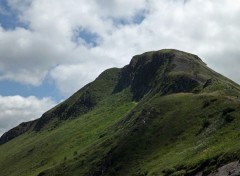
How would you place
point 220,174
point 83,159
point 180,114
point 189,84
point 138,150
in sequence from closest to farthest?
point 220,174 → point 138,150 → point 180,114 → point 83,159 → point 189,84

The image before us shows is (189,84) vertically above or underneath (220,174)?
above

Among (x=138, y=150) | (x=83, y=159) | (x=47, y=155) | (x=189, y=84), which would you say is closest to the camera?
(x=138, y=150)

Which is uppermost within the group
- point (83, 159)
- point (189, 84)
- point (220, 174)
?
point (189, 84)

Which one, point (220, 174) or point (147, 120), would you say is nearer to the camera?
point (220, 174)

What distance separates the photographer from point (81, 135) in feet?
643

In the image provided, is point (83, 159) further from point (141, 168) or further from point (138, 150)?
point (141, 168)

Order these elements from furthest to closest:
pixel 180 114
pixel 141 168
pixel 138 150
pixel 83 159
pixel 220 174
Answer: pixel 83 159
pixel 180 114
pixel 138 150
pixel 141 168
pixel 220 174

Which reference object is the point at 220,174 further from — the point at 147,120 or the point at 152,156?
the point at 147,120

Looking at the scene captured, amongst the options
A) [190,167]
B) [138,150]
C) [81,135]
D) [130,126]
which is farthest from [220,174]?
[81,135]

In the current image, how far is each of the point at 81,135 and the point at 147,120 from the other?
74964 mm

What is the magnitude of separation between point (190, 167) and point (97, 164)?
49.2 m

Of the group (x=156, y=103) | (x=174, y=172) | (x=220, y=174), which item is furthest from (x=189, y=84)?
(x=220, y=174)

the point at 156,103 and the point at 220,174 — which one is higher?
the point at 156,103

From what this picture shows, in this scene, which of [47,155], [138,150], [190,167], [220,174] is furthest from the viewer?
[47,155]
